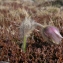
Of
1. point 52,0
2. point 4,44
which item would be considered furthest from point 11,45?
point 52,0

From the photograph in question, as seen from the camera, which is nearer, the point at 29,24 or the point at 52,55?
the point at 29,24

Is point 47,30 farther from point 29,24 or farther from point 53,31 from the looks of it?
point 29,24

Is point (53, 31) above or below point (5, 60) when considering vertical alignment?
above

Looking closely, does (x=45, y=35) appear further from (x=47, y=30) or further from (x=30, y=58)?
(x=30, y=58)

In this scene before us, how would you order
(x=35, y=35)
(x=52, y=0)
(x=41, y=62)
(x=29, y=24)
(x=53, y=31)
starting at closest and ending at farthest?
(x=53, y=31), (x=29, y=24), (x=41, y=62), (x=35, y=35), (x=52, y=0)

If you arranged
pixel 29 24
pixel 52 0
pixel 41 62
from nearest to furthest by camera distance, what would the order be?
pixel 29 24 < pixel 41 62 < pixel 52 0

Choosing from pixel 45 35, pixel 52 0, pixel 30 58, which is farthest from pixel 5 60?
pixel 52 0

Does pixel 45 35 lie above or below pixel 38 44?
above

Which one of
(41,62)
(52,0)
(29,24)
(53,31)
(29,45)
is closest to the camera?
(53,31)

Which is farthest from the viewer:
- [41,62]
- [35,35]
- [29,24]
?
[35,35]
